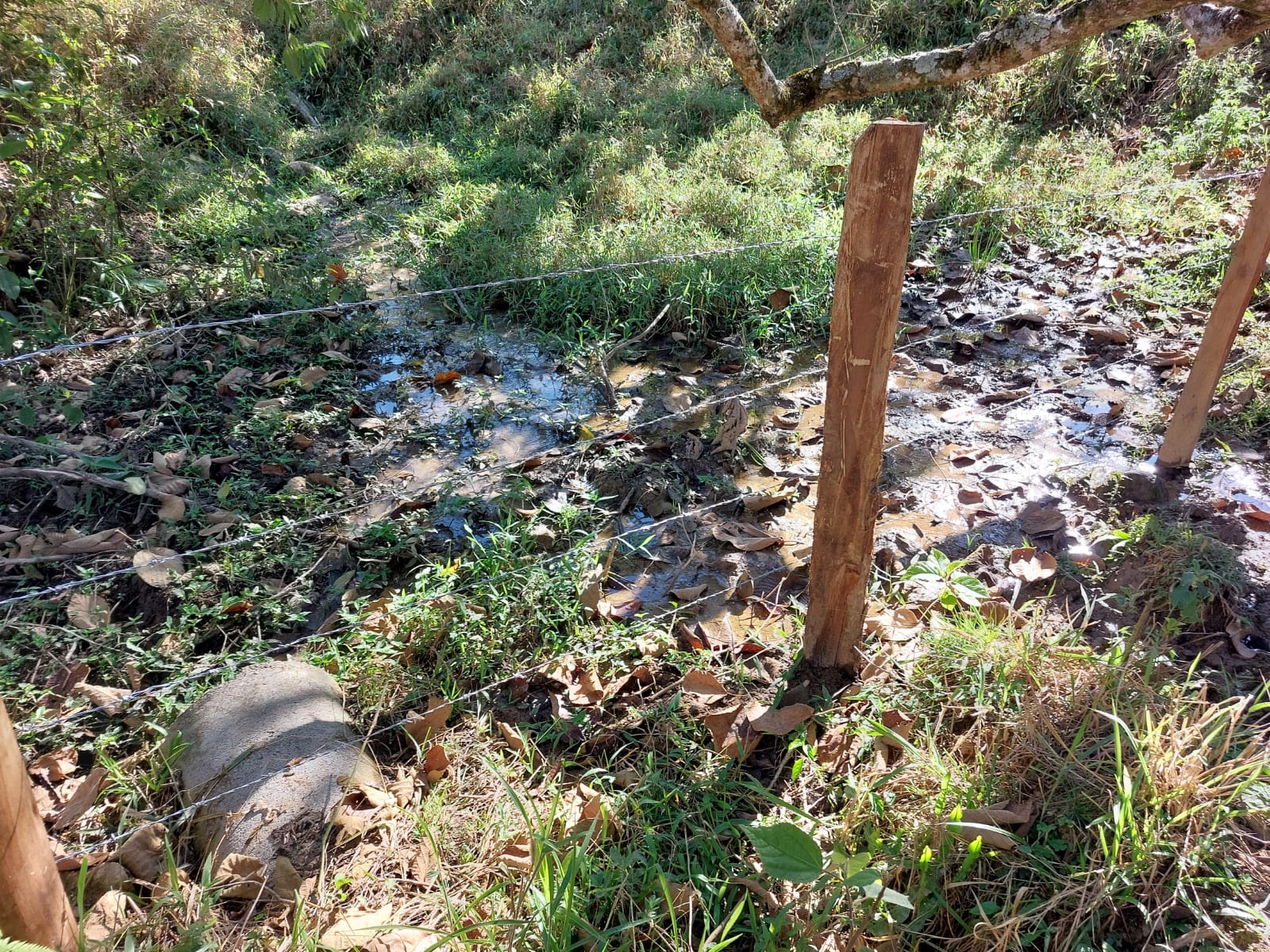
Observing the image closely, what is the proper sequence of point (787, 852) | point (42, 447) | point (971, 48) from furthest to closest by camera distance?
point (42, 447) < point (971, 48) < point (787, 852)

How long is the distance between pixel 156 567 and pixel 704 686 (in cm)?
203

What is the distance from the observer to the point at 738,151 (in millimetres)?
6508

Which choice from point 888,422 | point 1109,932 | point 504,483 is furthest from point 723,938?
point 888,422

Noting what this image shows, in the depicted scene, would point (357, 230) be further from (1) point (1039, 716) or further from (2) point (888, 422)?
(1) point (1039, 716)

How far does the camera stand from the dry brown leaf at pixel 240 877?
72.6 inches

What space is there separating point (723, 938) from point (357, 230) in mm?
6005

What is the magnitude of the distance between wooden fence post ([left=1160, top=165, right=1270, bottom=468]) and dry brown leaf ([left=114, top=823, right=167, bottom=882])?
3595mm

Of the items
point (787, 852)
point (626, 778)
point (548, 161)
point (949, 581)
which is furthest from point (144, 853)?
point (548, 161)

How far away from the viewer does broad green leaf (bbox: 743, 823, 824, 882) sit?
5.35ft

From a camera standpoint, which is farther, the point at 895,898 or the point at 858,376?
the point at 858,376

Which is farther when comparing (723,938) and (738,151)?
(738,151)

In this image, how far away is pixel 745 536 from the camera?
10.4 ft

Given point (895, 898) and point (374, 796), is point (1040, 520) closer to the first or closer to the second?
point (895, 898)

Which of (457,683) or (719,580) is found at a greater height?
(457,683)
